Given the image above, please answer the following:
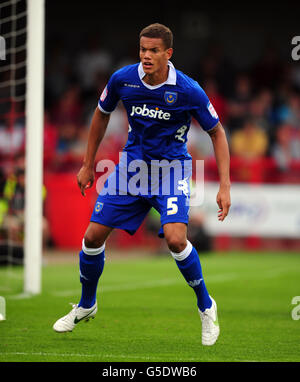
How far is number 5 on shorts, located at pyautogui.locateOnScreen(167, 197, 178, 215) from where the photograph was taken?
5.81 meters

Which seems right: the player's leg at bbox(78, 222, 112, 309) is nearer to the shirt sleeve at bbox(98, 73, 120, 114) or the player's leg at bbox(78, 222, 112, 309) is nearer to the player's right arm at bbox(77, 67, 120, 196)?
the player's right arm at bbox(77, 67, 120, 196)

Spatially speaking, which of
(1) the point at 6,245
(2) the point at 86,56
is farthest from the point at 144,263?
(2) the point at 86,56

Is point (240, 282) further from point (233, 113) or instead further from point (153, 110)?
point (233, 113)

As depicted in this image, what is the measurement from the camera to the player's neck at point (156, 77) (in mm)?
5883

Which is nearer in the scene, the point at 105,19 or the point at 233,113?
the point at 233,113

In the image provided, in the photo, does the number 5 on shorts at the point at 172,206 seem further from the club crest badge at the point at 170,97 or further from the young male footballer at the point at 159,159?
the club crest badge at the point at 170,97

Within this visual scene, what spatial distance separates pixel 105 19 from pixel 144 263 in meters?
9.63

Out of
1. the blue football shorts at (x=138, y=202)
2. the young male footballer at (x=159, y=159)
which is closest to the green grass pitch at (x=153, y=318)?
the young male footballer at (x=159, y=159)

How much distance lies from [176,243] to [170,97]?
1.10 metres

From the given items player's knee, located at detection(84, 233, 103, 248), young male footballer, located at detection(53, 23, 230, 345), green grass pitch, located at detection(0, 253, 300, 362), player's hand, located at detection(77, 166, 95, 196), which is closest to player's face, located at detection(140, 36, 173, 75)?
young male footballer, located at detection(53, 23, 230, 345)

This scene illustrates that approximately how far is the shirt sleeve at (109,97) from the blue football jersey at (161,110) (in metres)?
0.01

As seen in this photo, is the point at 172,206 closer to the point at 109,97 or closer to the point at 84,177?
the point at 84,177
